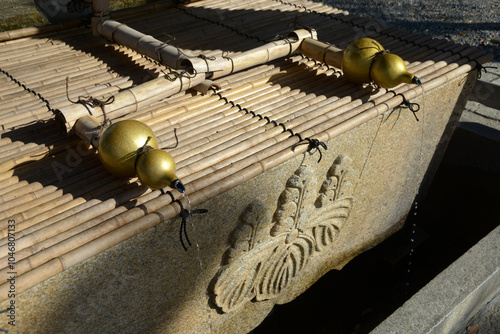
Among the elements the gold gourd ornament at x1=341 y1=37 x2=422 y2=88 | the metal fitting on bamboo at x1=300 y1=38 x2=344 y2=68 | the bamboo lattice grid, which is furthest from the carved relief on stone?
the metal fitting on bamboo at x1=300 y1=38 x2=344 y2=68

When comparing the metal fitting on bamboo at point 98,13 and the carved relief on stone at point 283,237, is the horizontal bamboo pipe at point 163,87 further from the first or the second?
the metal fitting on bamboo at point 98,13

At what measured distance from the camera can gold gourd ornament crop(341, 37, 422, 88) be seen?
7.76 ft

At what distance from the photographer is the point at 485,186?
392 cm

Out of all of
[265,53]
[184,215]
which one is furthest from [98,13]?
[184,215]

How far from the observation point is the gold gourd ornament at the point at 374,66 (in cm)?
237

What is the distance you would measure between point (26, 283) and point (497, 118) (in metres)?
4.31

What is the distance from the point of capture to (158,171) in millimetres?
1648

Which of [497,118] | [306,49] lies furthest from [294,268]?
[497,118]

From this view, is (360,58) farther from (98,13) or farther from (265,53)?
(98,13)

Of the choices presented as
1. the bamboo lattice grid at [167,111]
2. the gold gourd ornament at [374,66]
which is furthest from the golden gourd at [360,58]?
the bamboo lattice grid at [167,111]

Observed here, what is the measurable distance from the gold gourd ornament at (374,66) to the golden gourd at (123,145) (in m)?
1.29

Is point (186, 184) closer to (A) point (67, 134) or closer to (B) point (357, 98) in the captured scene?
(A) point (67, 134)

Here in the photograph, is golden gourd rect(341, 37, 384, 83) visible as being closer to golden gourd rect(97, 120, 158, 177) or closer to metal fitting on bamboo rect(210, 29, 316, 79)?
metal fitting on bamboo rect(210, 29, 316, 79)

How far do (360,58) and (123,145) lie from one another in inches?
55.6
